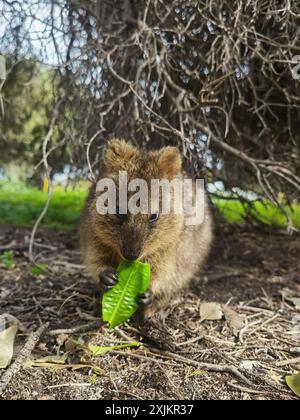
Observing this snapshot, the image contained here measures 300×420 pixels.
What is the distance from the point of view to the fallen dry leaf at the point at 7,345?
302 centimetres

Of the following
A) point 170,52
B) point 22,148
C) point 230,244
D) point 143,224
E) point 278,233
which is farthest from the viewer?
point 22,148

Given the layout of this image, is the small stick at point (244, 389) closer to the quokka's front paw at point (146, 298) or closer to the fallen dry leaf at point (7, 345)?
the quokka's front paw at point (146, 298)

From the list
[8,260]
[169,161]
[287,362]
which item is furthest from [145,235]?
[8,260]

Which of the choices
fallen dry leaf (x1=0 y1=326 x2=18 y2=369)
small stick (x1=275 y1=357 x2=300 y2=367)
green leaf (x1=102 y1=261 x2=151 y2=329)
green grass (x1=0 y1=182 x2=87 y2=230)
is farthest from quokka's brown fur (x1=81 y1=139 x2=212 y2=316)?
green grass (x1=0 y1=182 x2=87 y2=230)

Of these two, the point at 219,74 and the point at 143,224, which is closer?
the point at 143,224

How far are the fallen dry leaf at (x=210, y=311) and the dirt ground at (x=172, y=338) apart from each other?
0.15ft

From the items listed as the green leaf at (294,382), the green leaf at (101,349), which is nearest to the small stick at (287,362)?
the green leaf at (294,382)

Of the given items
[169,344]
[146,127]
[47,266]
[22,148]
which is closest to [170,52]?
[146,127]

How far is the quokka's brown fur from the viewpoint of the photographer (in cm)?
340

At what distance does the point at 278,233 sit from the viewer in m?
6.32

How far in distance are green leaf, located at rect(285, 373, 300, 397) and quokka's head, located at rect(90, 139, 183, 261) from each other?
1.20 metres

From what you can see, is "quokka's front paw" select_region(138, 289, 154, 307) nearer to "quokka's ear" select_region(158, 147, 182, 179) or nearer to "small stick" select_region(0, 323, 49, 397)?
"small stick" select_region(0, 323, 49, 397)
